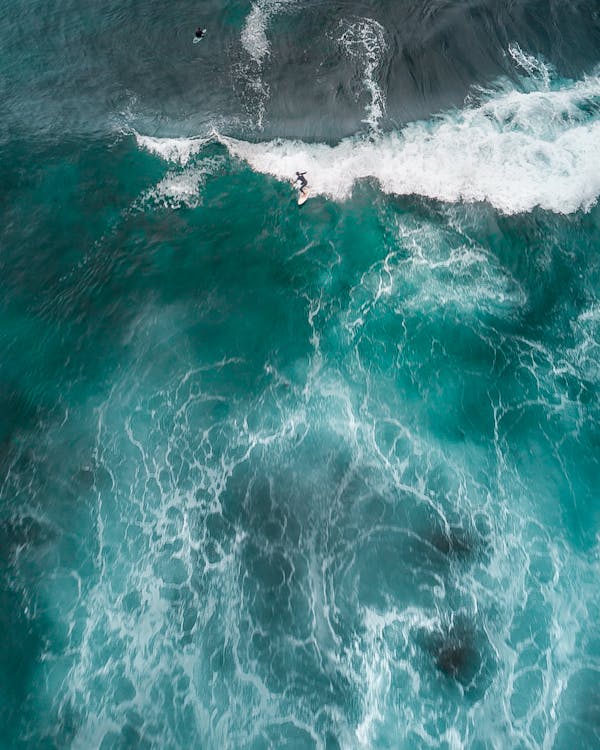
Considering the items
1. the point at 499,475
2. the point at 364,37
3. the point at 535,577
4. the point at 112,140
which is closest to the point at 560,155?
the point at 364,37

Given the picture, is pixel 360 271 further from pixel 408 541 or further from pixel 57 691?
pixel 57 691

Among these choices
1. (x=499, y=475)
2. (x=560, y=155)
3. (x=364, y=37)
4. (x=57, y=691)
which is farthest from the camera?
(x=364, y=37)

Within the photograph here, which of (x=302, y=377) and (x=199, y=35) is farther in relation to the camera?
(x=199, y=35)

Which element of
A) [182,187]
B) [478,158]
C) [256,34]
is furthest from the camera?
[256,34]

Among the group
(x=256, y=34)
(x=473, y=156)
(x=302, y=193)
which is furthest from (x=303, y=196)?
(x=256, y=34)

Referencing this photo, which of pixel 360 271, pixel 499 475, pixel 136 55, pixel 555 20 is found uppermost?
pixel 555 20

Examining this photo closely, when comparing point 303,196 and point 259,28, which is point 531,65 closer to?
point 259,28
